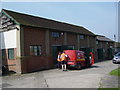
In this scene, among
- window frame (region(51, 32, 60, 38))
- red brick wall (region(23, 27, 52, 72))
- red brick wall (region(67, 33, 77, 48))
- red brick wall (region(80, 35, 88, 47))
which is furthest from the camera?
red brick wall (region(80, 35, 88, 47))

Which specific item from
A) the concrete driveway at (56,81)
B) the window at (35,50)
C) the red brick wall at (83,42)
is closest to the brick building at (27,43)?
the window at (35,50)

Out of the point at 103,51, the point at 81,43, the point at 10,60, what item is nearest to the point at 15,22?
the point at 10,60

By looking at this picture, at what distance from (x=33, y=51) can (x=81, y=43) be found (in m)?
10.7

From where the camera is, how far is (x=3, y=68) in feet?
49.5

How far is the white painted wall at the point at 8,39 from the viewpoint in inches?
622

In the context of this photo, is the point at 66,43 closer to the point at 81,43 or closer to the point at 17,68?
the point at 81,43

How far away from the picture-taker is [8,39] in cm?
1675

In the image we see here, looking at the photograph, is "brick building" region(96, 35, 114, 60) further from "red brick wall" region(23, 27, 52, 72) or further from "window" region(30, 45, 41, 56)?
"window" region(30, 45, 41, 56)

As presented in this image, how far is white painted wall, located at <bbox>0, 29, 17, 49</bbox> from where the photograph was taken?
15788 mm

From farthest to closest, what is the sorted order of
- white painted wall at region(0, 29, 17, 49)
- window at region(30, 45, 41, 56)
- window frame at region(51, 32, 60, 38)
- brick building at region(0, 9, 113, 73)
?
1. window frame at region(51, 32, 60, 38)
2. window at region(30, 45, 41, 56)
3. white painted wall at region(0, 29, 17, 49)
4. brick building at region(0, 9, 113, 73)

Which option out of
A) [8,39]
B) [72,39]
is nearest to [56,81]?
[8,39]

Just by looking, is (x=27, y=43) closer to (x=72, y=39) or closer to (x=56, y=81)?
(x=56, y=81)

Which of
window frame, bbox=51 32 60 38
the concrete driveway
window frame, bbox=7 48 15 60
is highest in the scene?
window frame, bbox=51 32 60 38

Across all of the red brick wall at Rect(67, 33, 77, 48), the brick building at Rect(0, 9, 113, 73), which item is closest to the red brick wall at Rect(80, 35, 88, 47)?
the red brick wall at Rect(67, 33, 77, 48)
